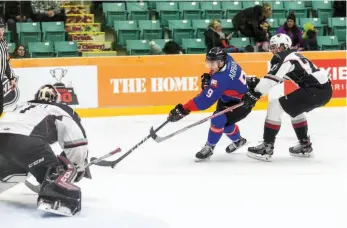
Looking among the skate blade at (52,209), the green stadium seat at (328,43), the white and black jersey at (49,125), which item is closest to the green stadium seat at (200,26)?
the green stadium seat at (328,43)

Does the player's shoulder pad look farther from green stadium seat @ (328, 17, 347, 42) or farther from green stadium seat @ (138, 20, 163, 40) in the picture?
green stadium seat @ (328, 17, 347, 42)

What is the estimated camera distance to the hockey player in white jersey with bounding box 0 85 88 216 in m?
4.16

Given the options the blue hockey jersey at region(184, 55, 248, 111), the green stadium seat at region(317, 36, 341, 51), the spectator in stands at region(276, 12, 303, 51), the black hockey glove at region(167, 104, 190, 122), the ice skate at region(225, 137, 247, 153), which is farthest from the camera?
the green stadium seat at region(317, 36, 341, 51)

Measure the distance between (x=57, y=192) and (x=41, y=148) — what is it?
0.25 metres

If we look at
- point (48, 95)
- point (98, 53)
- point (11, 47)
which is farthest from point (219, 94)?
point (11, 47)

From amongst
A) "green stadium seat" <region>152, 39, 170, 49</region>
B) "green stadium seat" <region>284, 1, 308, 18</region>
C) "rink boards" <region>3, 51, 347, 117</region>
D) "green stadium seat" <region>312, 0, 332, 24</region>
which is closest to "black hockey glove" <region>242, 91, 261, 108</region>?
"rink boards" <region>3, 51, 347, 117</region>

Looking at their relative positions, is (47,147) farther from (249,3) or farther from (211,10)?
(249,3)

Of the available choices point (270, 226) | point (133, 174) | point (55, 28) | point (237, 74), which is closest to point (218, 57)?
point (237, 74)

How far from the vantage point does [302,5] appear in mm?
10773

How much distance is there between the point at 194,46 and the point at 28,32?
77.4 inches

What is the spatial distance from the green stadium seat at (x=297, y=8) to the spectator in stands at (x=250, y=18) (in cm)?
61

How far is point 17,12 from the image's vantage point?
9500 millimetres

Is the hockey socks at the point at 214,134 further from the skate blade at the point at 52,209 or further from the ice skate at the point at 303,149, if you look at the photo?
the skate blade at the point at 52,209

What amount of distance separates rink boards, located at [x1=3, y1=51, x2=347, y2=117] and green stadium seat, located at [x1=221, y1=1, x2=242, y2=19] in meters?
1.20
